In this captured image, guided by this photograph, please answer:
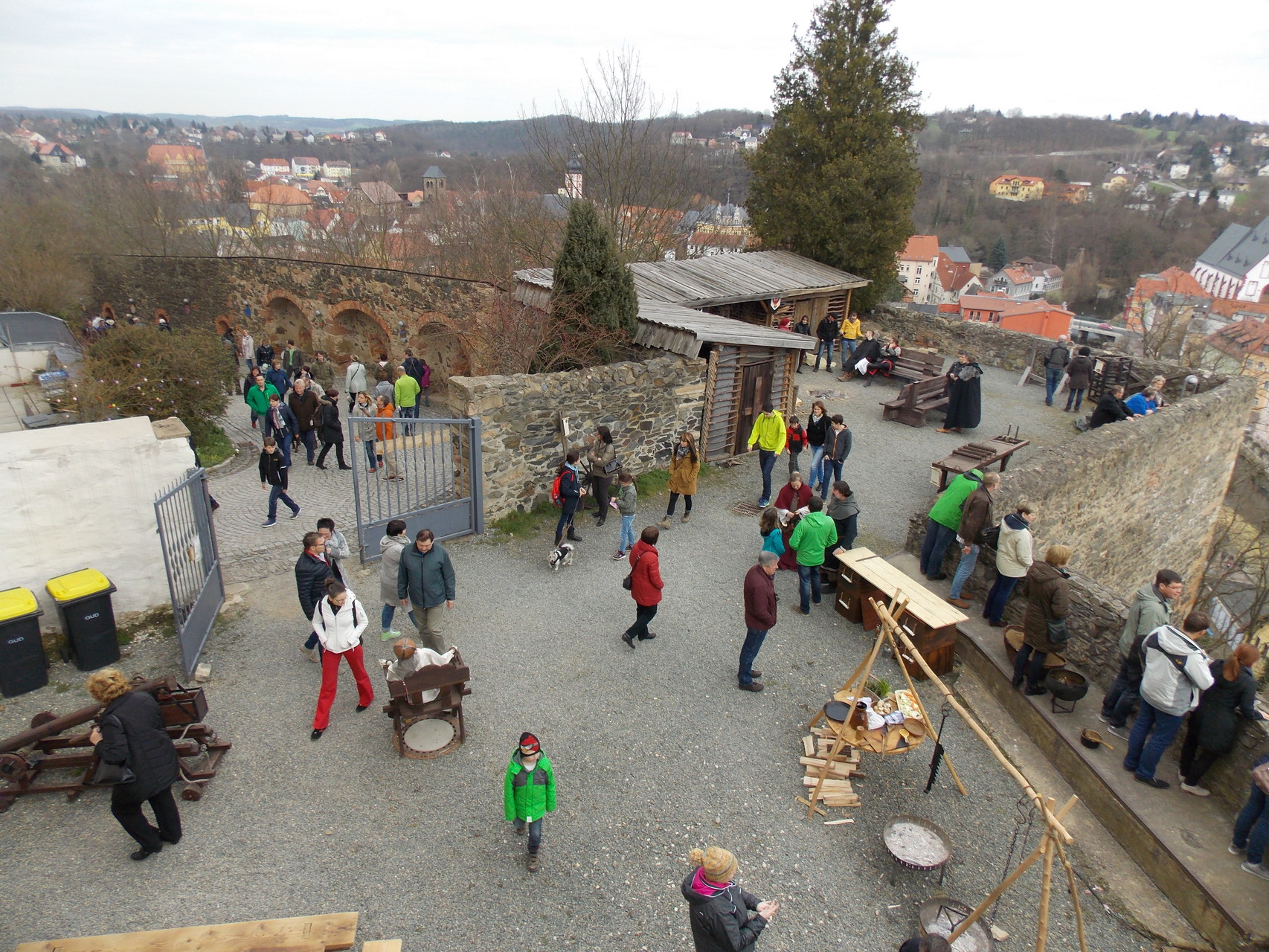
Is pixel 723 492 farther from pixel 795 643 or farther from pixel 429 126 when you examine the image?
pixel 429 126

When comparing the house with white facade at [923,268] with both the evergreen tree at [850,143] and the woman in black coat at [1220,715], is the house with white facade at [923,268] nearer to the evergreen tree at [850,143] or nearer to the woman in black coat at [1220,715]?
the evergreen tree at [850,143]

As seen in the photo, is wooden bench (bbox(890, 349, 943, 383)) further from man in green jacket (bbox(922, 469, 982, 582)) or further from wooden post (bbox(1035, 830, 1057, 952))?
wooden post (bbox(1035, 830, 1057, 952))

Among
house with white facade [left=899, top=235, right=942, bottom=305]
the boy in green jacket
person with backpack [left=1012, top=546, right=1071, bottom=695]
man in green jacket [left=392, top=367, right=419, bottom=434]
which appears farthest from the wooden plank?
house with white facade [left=899, top=235, right=942, bottom=305]

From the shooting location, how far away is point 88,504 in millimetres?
6461

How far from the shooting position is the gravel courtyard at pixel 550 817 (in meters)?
4.45

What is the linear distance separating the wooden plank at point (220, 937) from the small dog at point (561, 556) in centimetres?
447

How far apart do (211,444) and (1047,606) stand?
12.0m

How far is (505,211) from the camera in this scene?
73.8ft

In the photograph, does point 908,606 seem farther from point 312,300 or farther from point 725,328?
point 312,300

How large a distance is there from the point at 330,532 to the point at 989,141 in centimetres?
16975

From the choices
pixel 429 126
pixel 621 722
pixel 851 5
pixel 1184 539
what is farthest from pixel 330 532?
pixel 429 126

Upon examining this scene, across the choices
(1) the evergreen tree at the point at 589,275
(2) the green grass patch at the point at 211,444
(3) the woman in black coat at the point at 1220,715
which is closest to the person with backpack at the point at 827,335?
(1) the evergreen tree at the point at 589,275

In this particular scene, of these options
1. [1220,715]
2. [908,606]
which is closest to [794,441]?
[908,606]

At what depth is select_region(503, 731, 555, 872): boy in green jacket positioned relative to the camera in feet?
15.0
